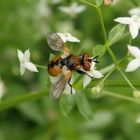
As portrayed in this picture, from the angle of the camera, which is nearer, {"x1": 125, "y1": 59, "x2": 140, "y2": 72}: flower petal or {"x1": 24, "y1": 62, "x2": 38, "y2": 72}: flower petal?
{"x1": 125, "y1": 59, "x2": 140, "y2": 72}: flower petal

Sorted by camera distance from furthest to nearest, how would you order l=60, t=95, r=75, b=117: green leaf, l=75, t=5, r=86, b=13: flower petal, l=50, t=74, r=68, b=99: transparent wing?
l=75, t=5, r=86, b=13: flower petal
l=60, t=95, r=75, b=117: green leaf
l=50, t=74, r=68, b=99: transparent wing

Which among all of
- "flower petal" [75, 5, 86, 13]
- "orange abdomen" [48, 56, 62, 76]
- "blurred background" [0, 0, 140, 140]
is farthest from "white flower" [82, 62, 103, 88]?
"blurred background" [0, 0, 140, 140]

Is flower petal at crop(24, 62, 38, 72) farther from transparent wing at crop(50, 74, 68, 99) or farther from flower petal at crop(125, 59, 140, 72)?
flower petal at crop(125, 59, 140, 72)

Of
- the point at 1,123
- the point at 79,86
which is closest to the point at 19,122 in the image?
the point at 1,123

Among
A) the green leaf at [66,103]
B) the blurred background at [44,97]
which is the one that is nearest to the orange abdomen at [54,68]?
the green leaf at [66,103]

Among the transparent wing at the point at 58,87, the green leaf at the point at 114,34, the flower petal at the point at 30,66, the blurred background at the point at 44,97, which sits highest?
the green leaf at the point at 114,34

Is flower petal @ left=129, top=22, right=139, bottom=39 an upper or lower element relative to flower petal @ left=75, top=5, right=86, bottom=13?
upper

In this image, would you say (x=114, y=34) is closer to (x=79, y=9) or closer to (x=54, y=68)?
(x=54, y=68)

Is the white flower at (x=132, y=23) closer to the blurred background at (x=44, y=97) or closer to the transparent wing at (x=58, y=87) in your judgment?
the transparent wing at (x=58, y=87)
